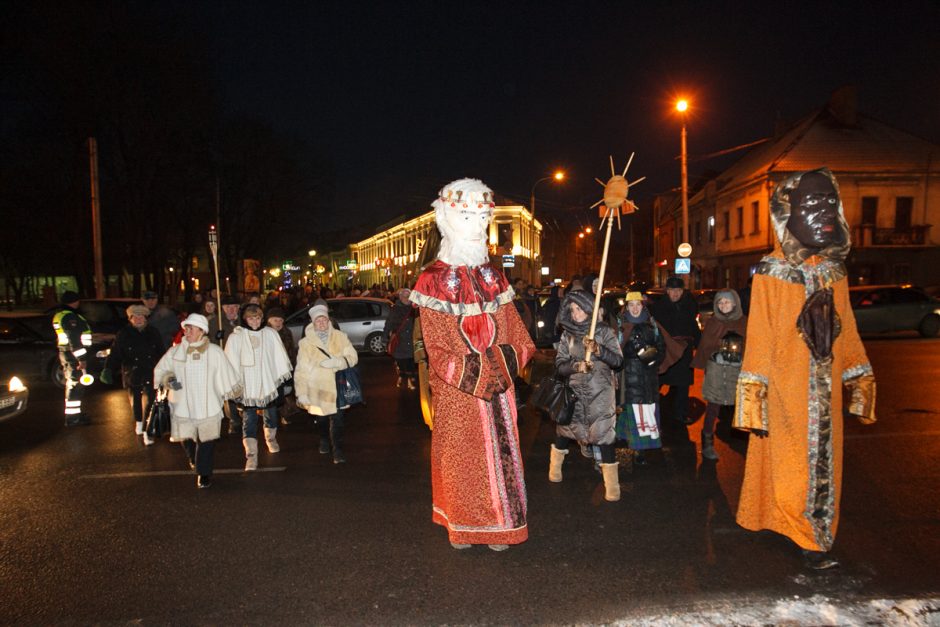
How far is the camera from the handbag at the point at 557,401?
4750 millimetres

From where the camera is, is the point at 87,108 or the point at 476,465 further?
the point at 87,108

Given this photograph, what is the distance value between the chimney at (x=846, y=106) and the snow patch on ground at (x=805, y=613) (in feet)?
120

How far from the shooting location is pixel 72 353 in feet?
27.0

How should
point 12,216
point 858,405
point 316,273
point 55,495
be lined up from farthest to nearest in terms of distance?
point 316,273, point 12,216, point 55,495, point 858,405

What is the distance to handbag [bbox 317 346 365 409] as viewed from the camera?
6363 millimetres

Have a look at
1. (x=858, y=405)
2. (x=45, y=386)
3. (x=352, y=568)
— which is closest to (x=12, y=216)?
(x=45, y=386)

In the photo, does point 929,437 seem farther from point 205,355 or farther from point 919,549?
point 205,355

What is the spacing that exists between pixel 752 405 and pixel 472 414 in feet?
5.63

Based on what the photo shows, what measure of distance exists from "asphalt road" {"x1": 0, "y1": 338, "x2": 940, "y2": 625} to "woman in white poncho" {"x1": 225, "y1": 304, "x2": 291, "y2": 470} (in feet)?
1.44

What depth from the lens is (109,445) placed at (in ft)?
23.9

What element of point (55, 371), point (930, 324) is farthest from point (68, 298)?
point (930, 324)

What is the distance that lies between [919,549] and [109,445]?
7.84 meters

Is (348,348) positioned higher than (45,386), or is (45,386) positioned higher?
(348,348)

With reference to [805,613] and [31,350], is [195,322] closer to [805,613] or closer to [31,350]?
[805,613]
